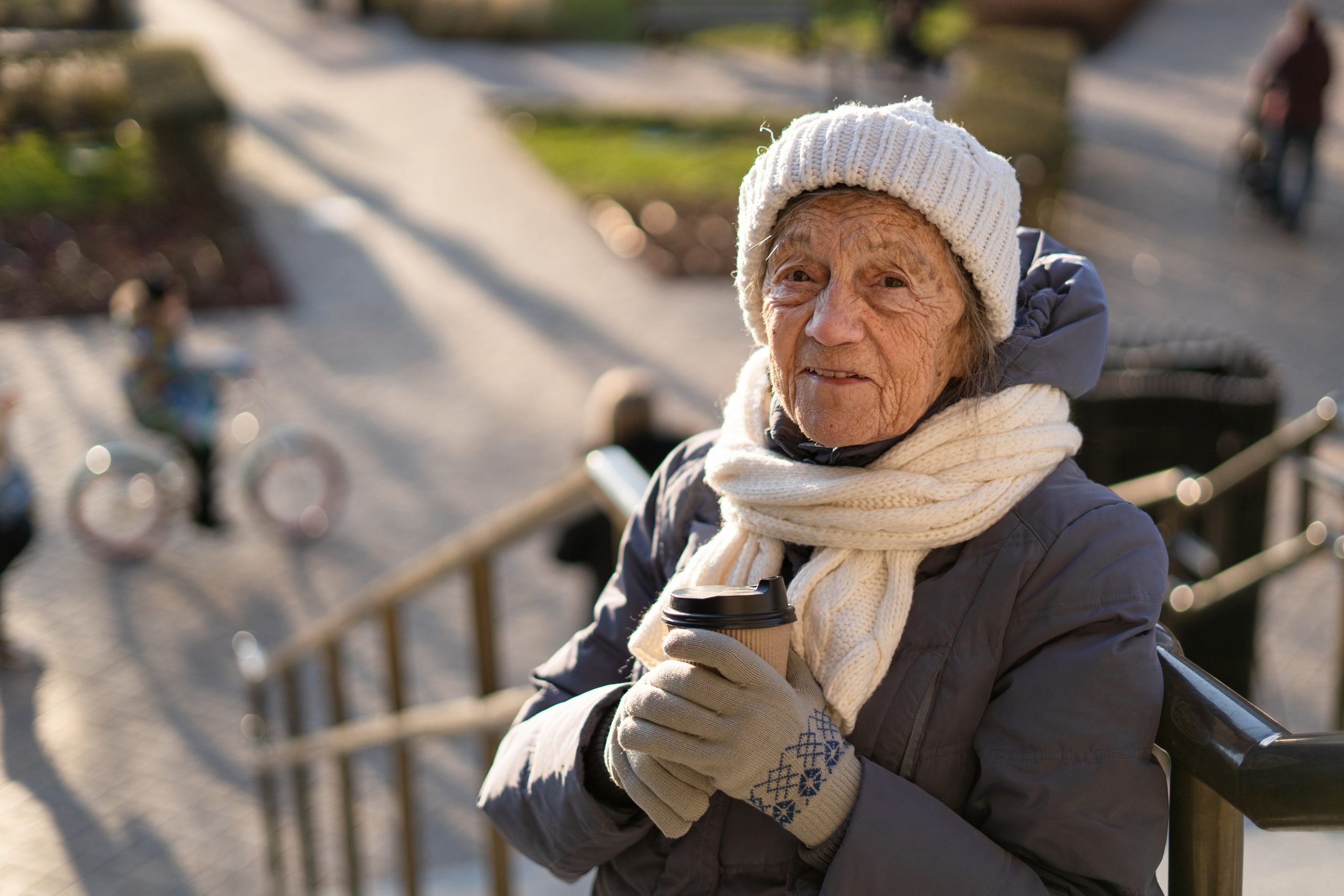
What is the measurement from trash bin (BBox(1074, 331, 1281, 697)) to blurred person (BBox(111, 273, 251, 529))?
481cm

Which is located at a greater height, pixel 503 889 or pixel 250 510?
pixel 250 510

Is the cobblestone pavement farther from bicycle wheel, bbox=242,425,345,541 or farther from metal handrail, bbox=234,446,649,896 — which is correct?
metal handrail, bbox=234,446,649,896

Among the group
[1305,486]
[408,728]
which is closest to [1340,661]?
[1305,486]

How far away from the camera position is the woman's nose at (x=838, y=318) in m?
1.68

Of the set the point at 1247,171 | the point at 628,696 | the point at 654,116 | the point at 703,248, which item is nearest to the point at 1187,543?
the point at 628,696

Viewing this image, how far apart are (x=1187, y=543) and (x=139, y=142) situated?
1245 cm

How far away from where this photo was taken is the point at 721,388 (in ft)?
32.9

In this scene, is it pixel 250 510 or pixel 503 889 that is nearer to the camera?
pixel 503 889

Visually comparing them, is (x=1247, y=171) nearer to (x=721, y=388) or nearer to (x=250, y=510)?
(x=721, y=388)

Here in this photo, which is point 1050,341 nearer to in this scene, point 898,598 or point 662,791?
point 898,598

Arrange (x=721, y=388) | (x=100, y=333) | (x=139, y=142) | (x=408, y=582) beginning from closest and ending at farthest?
(x=408, y=582)
(x=721, y=388)
(x=100, y=333)
(x=139, y=142)

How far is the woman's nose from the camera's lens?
5.50ft

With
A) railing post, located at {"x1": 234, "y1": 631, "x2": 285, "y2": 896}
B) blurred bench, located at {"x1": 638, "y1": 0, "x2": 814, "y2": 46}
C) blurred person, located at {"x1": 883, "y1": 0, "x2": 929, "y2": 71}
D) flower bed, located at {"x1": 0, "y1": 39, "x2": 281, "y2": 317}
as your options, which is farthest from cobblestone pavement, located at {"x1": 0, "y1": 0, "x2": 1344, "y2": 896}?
blurred person, located at {"x1": 883, "y1": 0, "x2": 929, "y2": 71}

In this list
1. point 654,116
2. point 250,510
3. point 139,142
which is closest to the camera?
point 250,510
